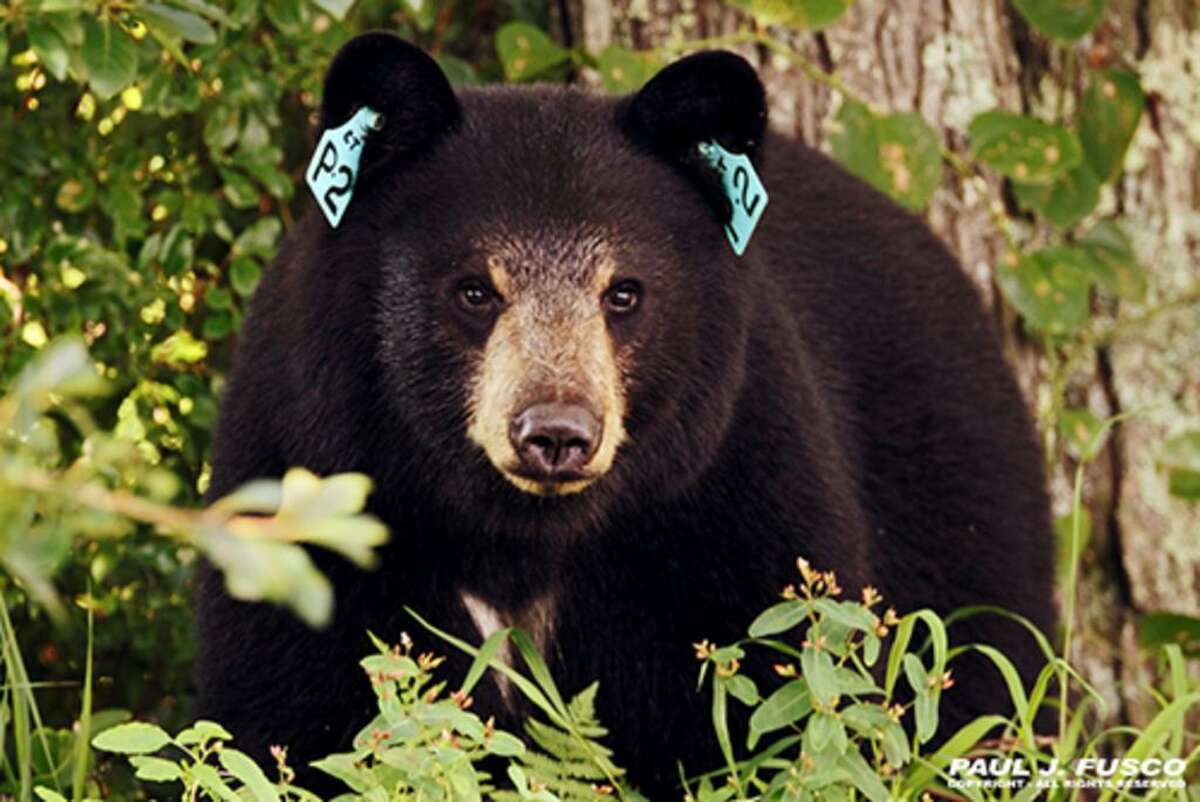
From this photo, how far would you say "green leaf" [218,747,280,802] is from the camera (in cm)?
299

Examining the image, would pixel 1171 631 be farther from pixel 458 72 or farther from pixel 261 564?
pixel 261 564

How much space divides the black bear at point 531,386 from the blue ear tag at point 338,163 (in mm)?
36

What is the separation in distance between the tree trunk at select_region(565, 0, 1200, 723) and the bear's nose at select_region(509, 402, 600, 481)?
243cm

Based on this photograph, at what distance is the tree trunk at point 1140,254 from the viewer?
5727 millimetres

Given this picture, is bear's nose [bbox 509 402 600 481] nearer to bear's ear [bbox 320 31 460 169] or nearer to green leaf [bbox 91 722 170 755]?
bear's ear [bbox 320 31 460 169]

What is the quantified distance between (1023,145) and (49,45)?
266cm

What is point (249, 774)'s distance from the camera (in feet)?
9.88

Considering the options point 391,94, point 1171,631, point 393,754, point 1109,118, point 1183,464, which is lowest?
point 1171,631

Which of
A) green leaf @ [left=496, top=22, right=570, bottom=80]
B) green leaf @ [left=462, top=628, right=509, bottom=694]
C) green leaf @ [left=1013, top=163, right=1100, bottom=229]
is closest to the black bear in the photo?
green leaf @ [left=462, top=628, right=509, bottom=694]

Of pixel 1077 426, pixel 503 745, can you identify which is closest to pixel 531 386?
pixel 503 745

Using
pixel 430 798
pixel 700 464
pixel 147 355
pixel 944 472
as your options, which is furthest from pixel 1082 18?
pixel 430 798

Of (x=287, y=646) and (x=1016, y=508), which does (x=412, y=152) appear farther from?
(x=1016, y=508)

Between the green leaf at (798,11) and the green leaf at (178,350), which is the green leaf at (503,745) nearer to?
the green leaf at (178,350)

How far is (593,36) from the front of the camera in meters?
5.65
